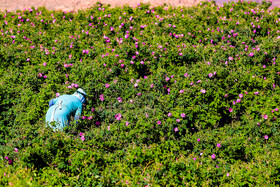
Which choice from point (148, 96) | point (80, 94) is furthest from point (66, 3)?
point (148, 96)

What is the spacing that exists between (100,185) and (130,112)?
1.49m

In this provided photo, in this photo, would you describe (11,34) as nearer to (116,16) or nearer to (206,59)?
(116,16)

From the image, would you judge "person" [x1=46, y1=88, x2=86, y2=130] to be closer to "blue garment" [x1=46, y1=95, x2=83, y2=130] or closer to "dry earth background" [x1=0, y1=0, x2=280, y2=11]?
"blue garment" [x1=46, y1=95, x2=83, y2=130]

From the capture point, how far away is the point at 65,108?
4336 mm

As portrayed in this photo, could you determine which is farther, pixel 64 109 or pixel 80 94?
pixel 80 94

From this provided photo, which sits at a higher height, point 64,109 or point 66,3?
point 66,3

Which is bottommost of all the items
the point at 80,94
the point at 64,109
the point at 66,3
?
the point at 64,109

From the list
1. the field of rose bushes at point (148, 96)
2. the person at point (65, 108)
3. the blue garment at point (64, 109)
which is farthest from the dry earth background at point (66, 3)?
the blue garment at point (64, 109)

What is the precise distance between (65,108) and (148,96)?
1454mm

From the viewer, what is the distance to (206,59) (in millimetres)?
5461

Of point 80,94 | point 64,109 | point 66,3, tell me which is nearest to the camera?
point 64,109

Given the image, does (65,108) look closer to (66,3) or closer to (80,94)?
(80,94)

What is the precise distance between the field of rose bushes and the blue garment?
164mm

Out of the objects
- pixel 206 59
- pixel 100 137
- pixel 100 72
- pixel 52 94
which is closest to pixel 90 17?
pixel 100 72
